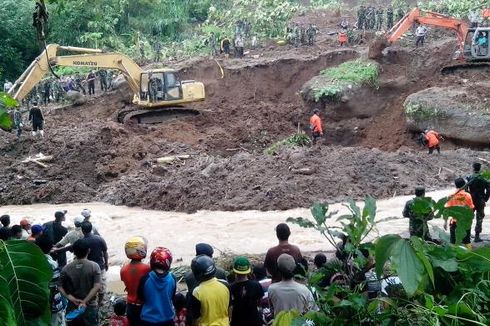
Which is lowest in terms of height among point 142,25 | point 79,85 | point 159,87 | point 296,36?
point 79,85

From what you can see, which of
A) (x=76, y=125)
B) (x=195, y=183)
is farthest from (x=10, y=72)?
(x=195, y=183)

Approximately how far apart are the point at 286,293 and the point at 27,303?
4.32 m

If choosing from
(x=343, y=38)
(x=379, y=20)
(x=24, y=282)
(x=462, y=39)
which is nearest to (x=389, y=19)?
(x=379, y=20)

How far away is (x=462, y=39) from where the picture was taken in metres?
27.1

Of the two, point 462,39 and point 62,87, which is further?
point 62,87

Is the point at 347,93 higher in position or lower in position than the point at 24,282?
lower

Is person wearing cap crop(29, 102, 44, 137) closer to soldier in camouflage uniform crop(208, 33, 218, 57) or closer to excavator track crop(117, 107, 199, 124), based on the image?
excavator track crop(117, 107, 199, 124)

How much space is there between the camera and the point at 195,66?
31.4 metres

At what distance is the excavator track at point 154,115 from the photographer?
2588 cm

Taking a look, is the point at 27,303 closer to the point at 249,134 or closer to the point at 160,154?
the point at 160,154

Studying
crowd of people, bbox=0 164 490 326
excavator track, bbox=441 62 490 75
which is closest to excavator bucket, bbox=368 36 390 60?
excavator track, bbox=441 62 490 75

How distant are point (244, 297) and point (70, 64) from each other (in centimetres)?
1917

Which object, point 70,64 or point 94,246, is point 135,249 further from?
point 70,64

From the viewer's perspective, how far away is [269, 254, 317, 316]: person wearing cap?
5984mm
